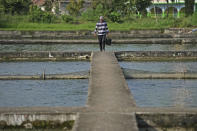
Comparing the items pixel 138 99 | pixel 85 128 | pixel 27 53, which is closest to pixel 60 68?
pixel 27 53

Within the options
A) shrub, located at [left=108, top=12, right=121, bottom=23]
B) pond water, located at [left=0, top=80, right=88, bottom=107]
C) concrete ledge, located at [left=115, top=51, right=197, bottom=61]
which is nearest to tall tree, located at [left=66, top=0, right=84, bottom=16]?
shrub, located at [left=108, top=12, right=121, bottom=23]

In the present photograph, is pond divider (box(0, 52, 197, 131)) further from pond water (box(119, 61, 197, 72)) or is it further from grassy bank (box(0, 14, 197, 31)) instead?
grassy bank (box(0, 14, 197, 31))

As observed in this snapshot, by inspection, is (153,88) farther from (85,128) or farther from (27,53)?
(27,53)

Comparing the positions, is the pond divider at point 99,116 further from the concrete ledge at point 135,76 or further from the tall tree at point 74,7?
the tall tree at point 74,7

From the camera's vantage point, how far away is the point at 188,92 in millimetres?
12445

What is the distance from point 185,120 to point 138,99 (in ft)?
9.72

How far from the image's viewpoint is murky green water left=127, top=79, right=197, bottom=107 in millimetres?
11141

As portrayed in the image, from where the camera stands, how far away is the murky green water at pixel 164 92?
1114cm

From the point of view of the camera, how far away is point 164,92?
40.7ft

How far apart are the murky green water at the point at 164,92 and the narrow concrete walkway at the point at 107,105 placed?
624mm

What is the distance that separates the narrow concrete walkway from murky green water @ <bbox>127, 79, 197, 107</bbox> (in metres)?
0.62

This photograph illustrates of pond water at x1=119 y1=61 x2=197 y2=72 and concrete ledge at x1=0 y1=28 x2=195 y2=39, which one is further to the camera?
concrete ledge at x1=0 y1=28 x2=195 y2=39

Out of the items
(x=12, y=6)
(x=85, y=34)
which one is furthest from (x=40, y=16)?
(x=85, y=34)

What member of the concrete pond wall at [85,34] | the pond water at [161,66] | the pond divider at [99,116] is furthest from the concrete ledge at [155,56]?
the pond divider at [99,116]
